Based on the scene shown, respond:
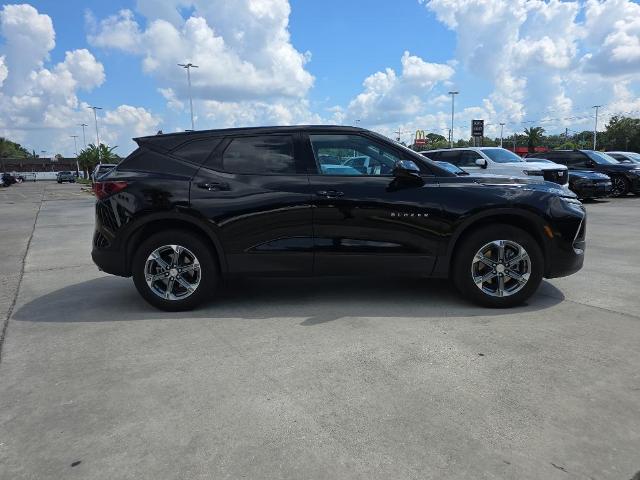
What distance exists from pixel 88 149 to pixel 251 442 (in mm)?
87322

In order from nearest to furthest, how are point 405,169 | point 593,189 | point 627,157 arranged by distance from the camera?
point 405,169 → point 593,189 → point 627,157

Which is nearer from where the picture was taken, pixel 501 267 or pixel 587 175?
pixel 501 267

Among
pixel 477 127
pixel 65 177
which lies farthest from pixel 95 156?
pixel 477 127

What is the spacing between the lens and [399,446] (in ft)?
7.84

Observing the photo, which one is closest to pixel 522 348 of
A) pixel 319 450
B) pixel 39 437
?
pixel 319 450

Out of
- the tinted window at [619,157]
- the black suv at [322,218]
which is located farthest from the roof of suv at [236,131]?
the tinted window at [619,157]

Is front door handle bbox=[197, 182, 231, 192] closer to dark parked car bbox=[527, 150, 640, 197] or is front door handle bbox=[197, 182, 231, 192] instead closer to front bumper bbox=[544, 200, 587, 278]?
front bumper bbox=[544, 200, 587, 278]

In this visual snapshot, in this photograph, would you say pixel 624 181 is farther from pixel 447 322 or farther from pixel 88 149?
pixel 88 149

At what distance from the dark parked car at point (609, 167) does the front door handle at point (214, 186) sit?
16076 millimetres

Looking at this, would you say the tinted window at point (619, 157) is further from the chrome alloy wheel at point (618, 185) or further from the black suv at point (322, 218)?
the black suv at point (322, 218)

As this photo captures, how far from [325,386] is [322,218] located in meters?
1.77

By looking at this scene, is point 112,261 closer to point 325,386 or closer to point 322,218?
point 322,218

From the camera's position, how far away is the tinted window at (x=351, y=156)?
450 cm

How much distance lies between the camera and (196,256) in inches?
177
